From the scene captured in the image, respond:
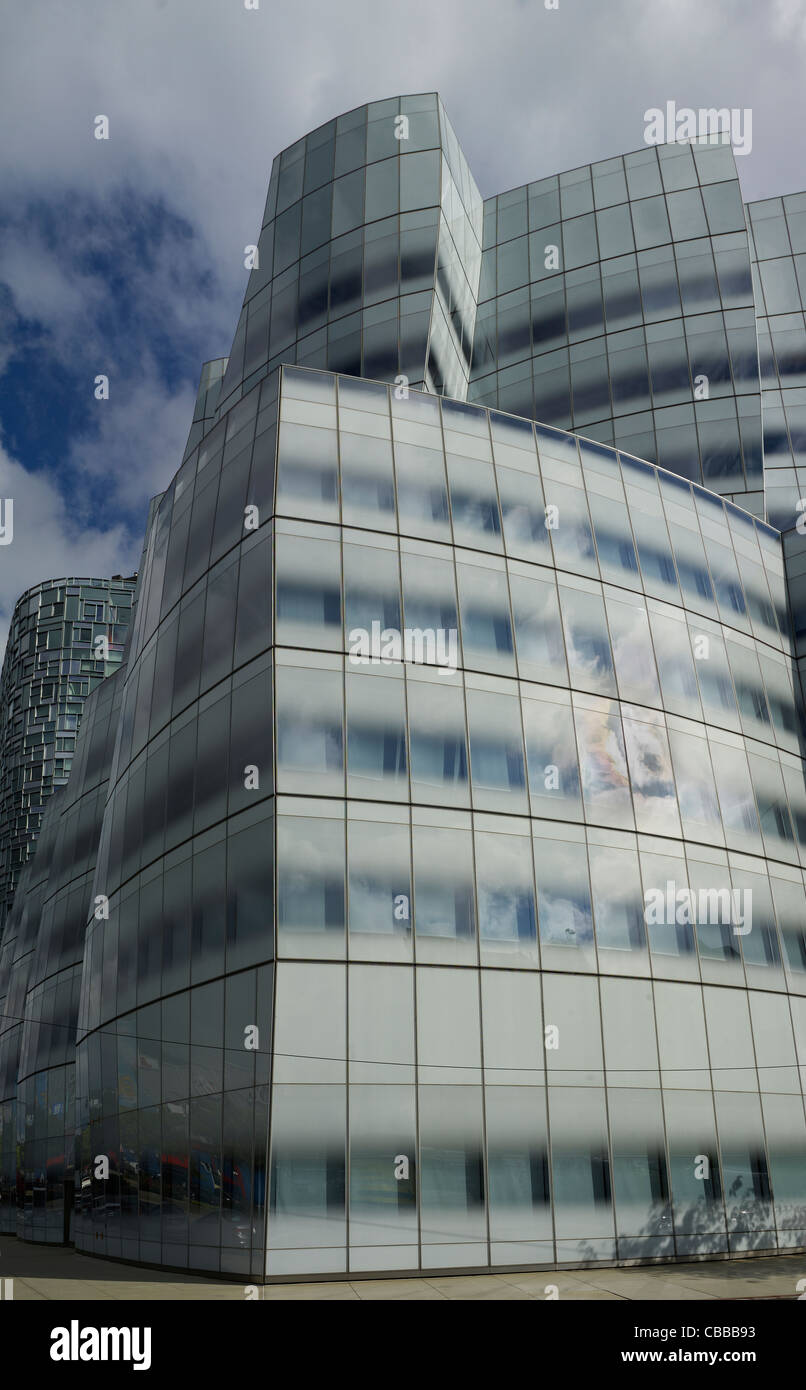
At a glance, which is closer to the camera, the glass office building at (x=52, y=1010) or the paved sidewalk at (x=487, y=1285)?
the paved sidewalk at (x=487, y=1285)

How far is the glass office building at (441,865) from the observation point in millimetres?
20844

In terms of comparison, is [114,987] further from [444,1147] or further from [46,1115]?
[46,1115]

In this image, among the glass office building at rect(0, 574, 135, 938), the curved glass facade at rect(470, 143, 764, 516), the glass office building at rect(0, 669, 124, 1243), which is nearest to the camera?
the curved glass facade at rect(470, 143, 764, 516)

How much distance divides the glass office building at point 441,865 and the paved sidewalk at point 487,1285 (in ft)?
2.06

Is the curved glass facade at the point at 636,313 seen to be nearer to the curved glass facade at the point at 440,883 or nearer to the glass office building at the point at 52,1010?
the curved glass facade at the point at 440,883

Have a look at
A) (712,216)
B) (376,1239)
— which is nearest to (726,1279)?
(376,1239)

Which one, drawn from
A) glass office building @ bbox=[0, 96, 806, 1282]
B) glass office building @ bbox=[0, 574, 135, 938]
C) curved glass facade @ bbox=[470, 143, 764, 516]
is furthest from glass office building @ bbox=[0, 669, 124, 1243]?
glass office building @ bbox=[0, 574, 135, 938]

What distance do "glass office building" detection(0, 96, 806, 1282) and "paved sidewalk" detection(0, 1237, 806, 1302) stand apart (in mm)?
629

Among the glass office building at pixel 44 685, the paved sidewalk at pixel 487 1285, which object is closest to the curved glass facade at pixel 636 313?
the paved sidewalk at pixel 487 1285

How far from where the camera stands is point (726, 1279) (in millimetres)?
19188

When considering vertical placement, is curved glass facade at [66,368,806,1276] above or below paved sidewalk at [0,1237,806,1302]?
above

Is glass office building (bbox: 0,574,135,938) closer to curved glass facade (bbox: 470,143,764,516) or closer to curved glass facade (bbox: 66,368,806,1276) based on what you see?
curved glass facade (bbox: 470,143,764,516)

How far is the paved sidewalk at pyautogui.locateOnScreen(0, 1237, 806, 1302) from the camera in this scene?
1745cm
